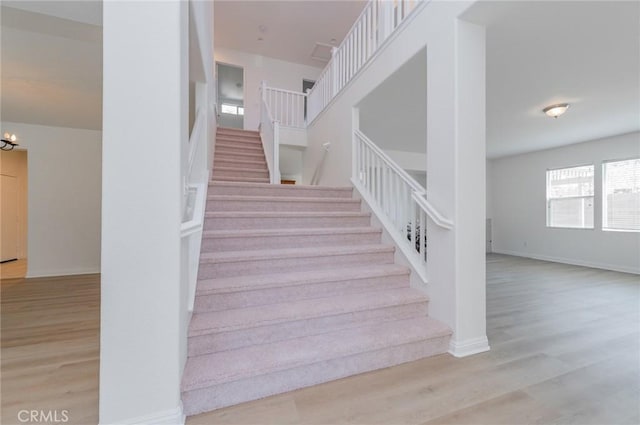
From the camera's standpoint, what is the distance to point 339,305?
1.91 metres

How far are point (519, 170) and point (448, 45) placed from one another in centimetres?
603

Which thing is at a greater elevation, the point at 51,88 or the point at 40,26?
the point at 51,88

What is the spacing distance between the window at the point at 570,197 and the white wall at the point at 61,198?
9.11 meters

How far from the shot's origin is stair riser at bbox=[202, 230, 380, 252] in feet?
7.55

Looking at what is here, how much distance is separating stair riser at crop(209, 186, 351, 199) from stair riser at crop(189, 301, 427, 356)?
173 cm

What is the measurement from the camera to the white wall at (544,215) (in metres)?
4.78

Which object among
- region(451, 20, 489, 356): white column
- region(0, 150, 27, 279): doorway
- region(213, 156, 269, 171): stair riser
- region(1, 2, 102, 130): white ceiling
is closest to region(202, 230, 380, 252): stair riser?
region(451, 20, 489, 356): white column

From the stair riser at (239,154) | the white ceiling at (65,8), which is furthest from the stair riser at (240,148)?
the white ceiling at (65,8)

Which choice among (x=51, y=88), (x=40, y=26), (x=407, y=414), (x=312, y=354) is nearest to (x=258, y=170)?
(x=51, y=88)

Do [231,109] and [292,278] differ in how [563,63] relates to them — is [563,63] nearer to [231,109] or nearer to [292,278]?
[292,278]

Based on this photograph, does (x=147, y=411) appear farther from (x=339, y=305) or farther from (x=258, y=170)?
(x=258, y=170)

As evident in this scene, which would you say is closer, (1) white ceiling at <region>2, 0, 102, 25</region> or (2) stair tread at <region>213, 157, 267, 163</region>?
(1) white ceiling at <region>2, 0, 102, 25</region>

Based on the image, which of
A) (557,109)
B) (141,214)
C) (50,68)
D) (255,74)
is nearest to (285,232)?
(141,214)

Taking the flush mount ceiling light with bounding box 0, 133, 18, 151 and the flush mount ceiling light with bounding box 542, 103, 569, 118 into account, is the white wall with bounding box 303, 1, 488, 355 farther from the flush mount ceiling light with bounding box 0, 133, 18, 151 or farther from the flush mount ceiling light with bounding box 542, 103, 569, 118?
the flush mount ceiling light with bounding box 0, 133, 18, 151
